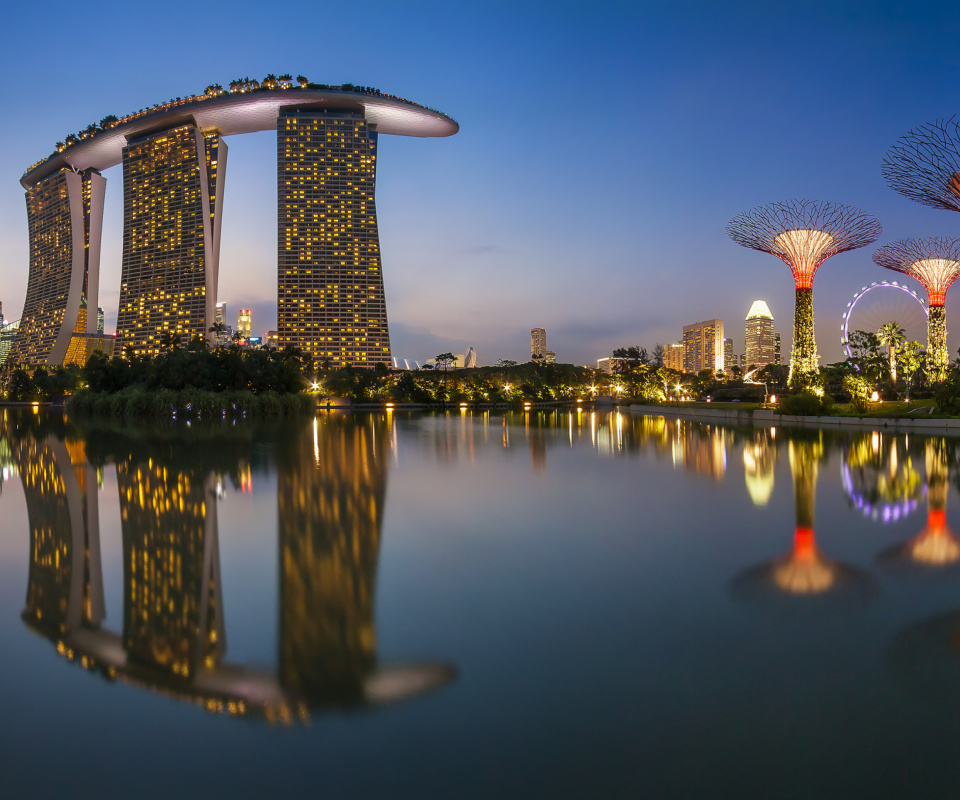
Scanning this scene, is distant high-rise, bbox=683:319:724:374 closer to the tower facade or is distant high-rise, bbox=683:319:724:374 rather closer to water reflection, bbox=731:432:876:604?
the tower facade

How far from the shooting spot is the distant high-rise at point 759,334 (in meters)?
177

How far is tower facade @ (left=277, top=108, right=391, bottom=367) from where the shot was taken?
10594 centimetres

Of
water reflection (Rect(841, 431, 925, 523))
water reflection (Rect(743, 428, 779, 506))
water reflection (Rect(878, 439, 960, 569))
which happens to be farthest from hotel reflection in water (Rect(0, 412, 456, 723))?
water reflection (Rect(841, 431, 925, 523))

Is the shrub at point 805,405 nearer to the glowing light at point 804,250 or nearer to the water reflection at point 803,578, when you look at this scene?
the glowing light at point 804,250

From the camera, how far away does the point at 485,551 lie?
640 cm

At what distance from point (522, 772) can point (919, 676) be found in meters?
2.45

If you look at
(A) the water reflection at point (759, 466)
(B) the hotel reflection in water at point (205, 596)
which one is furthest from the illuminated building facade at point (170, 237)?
(B) the hotel reflection in water at point (205, 596)

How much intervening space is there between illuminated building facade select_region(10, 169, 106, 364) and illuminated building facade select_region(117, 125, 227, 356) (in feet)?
30.3

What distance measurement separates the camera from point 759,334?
595ft

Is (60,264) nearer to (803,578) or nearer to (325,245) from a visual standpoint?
(325,245)

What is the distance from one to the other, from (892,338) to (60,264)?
405 feet

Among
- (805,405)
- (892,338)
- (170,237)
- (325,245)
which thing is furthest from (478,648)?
(170,237)

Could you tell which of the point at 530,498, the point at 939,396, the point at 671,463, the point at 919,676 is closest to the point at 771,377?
the point at 939,396

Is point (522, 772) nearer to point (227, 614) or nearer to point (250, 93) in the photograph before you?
point (227, 614)
